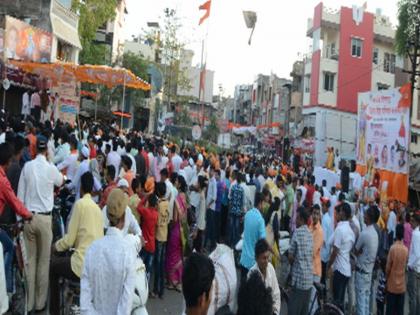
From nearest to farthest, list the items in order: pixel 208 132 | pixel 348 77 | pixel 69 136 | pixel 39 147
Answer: pixel 39 147 → pixel 69 136 → pixel 348 77 → pixel 208 132

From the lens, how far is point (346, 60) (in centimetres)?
4053

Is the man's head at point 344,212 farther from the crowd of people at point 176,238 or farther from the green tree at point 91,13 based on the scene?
the green tree at point 91,13

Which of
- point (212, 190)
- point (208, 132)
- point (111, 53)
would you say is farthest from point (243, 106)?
point (212, 190)

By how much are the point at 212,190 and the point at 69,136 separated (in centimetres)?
318

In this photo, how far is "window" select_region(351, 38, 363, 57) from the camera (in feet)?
133

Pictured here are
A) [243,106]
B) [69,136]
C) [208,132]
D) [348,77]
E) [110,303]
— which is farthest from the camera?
[243,106]

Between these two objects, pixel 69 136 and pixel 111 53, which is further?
pixel 111 53

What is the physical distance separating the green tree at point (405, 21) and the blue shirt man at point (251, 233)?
81.3ft

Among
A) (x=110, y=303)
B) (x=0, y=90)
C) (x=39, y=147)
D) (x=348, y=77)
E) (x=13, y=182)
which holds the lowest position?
(x=110, y=303)

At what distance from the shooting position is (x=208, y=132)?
5609 centimetres

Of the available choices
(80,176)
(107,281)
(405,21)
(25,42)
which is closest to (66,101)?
(25,42)

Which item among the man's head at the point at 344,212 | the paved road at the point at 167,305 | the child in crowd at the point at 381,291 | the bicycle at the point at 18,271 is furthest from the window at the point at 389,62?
the bicycle at the point at 18,271

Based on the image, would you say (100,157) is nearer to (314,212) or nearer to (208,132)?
(314,212)

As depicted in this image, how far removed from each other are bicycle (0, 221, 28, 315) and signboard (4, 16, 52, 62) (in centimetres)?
1569
